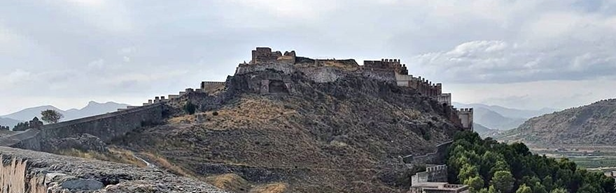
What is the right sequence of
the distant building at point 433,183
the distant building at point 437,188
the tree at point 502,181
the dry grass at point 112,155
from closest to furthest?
the dry grass at point 112,155 < the distant building at point 437,188 < the distant building at point 433,183 < the tree at point 502,181

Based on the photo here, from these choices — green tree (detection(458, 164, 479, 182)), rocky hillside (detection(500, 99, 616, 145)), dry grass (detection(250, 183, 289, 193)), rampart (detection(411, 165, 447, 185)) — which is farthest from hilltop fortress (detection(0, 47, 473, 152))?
rocky hillside (detection(500, 99, 616, 145))

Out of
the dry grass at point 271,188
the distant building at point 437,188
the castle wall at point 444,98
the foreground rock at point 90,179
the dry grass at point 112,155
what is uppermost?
the castle wall at point 444,98

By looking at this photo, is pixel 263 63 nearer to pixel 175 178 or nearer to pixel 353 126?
pixel 353 126

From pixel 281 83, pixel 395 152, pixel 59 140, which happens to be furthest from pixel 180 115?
pixel 59 140

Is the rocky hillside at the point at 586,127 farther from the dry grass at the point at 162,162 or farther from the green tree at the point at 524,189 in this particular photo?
the dry grass at the point at 162,162

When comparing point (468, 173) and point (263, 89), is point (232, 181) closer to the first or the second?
point (468, 173)

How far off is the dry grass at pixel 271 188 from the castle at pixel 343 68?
14.5 meters

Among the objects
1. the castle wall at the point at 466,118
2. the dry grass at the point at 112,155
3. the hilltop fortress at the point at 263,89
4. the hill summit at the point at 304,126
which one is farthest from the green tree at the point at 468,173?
the castle wall at the point at 466,118

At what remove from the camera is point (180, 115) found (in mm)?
43188

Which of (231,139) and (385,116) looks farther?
(385,116)

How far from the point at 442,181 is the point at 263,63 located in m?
14.6

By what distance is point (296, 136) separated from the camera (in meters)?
39.1

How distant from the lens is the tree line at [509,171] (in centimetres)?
3900

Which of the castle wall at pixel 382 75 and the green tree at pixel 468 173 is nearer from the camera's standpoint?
the green tree at pixel 468 173
